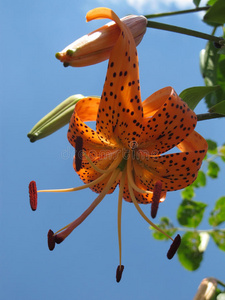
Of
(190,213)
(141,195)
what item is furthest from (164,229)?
(141,195)

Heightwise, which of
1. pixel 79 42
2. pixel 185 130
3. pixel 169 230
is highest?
pixel 79 42

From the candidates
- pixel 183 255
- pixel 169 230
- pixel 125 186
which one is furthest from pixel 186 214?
pixel 125 186

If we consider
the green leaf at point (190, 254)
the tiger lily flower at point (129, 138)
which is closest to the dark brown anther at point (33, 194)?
the tiger lily flower at point (129, 138)

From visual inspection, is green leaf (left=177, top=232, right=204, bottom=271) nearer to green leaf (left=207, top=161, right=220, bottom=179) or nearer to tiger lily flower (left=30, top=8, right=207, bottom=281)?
green leaf (left=207, top=161, right=220, bottom=179)

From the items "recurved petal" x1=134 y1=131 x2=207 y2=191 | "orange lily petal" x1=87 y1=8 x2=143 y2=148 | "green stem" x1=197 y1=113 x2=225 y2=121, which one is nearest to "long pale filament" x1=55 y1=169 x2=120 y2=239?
"recurved petal" x1=134 y1=131 x2=207 y2=191

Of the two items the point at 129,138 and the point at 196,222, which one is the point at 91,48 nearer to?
the point at 129,138

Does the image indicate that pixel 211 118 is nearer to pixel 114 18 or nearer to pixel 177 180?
pixel 177 180
